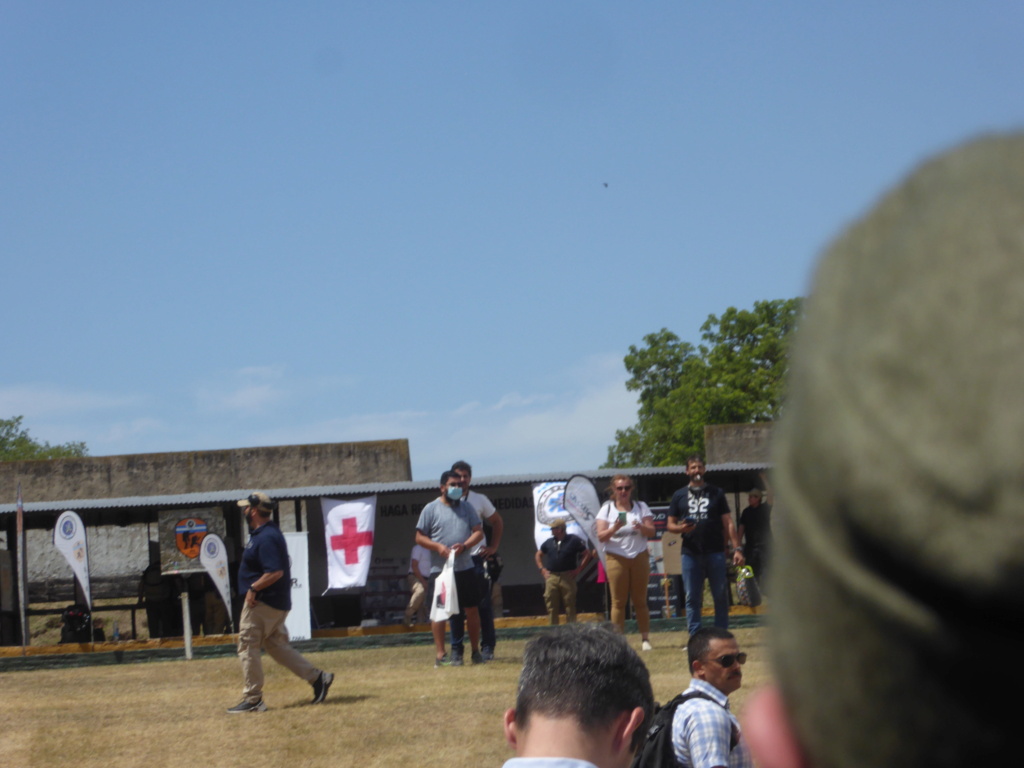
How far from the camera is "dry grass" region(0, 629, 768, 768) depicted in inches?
305

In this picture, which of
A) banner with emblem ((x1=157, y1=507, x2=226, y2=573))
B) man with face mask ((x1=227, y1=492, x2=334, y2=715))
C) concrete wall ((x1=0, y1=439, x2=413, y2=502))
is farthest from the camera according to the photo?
concrete wall ((x1=0, y1=439, x2=413, y2=502))

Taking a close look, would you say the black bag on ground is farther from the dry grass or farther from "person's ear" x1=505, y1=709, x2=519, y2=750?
"person's ear" x1=505, y1=709, x2=519, y2=750

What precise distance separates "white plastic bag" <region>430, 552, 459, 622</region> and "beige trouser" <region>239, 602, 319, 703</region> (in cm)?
160

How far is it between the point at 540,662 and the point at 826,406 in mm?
2844

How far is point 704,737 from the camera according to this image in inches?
183

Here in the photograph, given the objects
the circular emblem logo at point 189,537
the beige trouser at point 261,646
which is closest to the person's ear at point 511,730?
the beige trouser at point 261,646

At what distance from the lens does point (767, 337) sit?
193 feet

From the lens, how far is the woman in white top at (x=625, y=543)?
433 inches

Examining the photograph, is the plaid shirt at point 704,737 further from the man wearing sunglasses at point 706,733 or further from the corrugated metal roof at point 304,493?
the corrugated metal roof at point 304,493

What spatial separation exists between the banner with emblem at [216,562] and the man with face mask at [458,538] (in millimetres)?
5191

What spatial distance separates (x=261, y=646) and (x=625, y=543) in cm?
358

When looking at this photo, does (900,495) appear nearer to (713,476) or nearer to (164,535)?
(164,535)

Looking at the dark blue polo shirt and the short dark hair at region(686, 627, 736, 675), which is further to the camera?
the dark blue polo shirt

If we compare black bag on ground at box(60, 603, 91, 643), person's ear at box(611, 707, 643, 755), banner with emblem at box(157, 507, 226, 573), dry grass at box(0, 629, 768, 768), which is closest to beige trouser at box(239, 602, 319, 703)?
dry grass at box(0, 629, 768, 768)
